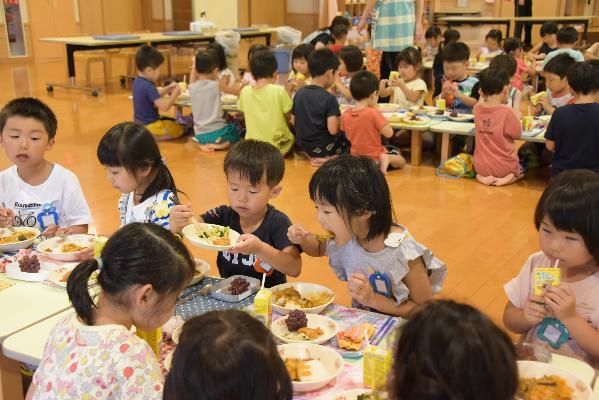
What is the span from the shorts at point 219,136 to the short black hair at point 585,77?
353cm

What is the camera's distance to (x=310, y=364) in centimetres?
184

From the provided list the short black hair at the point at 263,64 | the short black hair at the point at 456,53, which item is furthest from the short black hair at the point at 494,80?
the short black hair at the point at 263,64

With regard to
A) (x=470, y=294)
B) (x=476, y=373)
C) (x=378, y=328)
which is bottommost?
(x=470, y=294)

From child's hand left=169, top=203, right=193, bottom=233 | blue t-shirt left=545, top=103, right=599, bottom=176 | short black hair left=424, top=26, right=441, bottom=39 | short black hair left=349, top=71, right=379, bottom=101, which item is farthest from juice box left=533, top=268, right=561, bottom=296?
short black hair left=424, top=26, right=441, bottom=39

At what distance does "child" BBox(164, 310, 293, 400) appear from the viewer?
3.86ft

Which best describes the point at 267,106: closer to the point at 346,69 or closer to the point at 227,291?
the point at 346,69

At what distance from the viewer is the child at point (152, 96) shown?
703 cm

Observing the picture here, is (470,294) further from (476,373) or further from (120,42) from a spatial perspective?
(120,42)

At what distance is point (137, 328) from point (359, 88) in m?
4.26

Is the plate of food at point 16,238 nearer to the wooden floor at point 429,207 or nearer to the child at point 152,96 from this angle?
the wooden floor at point 429,207

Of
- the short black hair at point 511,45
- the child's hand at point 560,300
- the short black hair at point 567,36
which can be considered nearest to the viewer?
the child's hand at point 560,300

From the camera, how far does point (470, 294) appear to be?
11.8 feet

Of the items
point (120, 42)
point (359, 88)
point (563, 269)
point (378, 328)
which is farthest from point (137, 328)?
point (120, 42)

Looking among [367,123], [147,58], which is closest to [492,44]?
[367,123]
